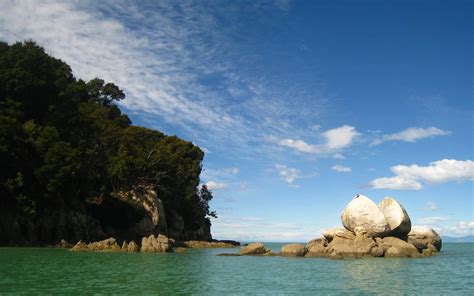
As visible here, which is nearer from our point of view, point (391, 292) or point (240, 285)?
point (391, 292)

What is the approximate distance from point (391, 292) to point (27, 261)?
2351 cm

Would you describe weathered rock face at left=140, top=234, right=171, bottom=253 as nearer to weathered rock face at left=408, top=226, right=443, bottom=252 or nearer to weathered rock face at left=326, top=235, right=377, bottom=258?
weathered rock face at left=326, top=235, right=377, bottom=258

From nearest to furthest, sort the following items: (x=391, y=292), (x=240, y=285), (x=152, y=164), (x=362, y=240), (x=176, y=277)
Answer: (x=391, y=292)
(x=240, y=285)
(x=176, y=277)
(x=362, y=240)
(x=152, y=164)

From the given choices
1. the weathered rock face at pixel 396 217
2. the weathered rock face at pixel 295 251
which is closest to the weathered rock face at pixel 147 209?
the weathered rock face at pixel 295 251

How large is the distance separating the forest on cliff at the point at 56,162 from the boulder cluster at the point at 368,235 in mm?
23647

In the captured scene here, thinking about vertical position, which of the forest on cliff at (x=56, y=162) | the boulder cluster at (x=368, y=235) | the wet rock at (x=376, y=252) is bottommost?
the wet rock at (x=376, y=252)

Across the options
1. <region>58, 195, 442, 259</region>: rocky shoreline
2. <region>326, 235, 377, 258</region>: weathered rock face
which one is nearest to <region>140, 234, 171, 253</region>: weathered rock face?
<region>58, 195, 442, 259</region>: rocky shoreline

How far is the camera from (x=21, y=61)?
167 feet

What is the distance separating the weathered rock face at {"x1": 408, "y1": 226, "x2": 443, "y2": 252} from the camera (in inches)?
2081

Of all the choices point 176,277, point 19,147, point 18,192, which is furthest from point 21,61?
point 176,277

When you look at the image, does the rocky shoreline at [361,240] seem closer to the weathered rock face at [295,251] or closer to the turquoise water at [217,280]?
the weathered rock face at [295,251]

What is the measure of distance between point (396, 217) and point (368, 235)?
3.74 m

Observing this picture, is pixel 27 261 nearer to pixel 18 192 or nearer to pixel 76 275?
pixel 76 275

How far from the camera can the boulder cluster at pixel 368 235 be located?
44875mm
